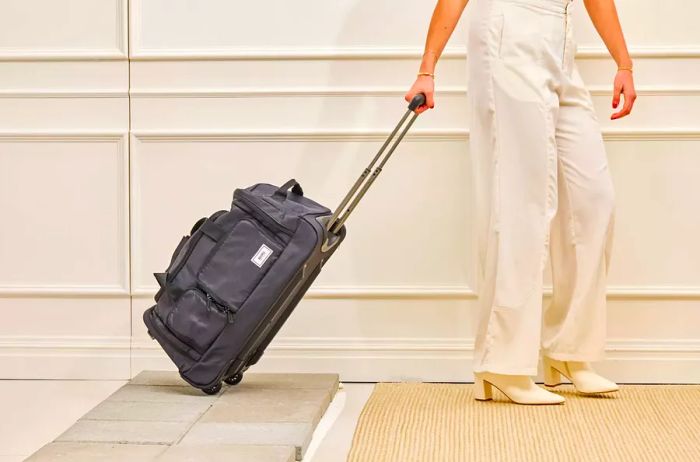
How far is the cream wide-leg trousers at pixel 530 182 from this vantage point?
2594mm

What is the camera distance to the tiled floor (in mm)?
2314

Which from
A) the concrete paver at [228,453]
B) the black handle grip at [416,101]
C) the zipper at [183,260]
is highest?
the black handle grip at [416,101]

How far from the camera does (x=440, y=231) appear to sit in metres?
3.07

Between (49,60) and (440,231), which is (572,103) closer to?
(440,231)

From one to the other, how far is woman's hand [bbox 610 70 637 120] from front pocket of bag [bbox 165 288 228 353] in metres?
1.13

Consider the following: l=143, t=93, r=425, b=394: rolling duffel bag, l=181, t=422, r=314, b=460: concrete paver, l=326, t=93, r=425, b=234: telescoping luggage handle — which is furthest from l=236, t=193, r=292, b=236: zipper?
l=181, t=422, r=314, b=460: concrete paver

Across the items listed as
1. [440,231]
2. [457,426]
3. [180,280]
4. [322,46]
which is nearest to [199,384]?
[180,280]

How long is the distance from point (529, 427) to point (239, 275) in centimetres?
77

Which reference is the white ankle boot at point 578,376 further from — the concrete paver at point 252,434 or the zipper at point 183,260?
the zipper at point 183,260

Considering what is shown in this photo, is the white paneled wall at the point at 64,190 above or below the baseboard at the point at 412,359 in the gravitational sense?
above

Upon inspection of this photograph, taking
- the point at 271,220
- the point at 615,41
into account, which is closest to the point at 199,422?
the point at 271,220

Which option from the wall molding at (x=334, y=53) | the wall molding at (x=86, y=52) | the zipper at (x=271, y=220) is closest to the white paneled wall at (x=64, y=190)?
the wall molding at (x=86, y=52)

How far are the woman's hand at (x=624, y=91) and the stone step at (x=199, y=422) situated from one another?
1.05 meters

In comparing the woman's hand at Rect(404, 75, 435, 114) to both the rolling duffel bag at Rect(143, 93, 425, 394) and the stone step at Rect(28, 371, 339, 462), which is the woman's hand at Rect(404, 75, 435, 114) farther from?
the stone step at Rect(28, 371, 339, 462)
